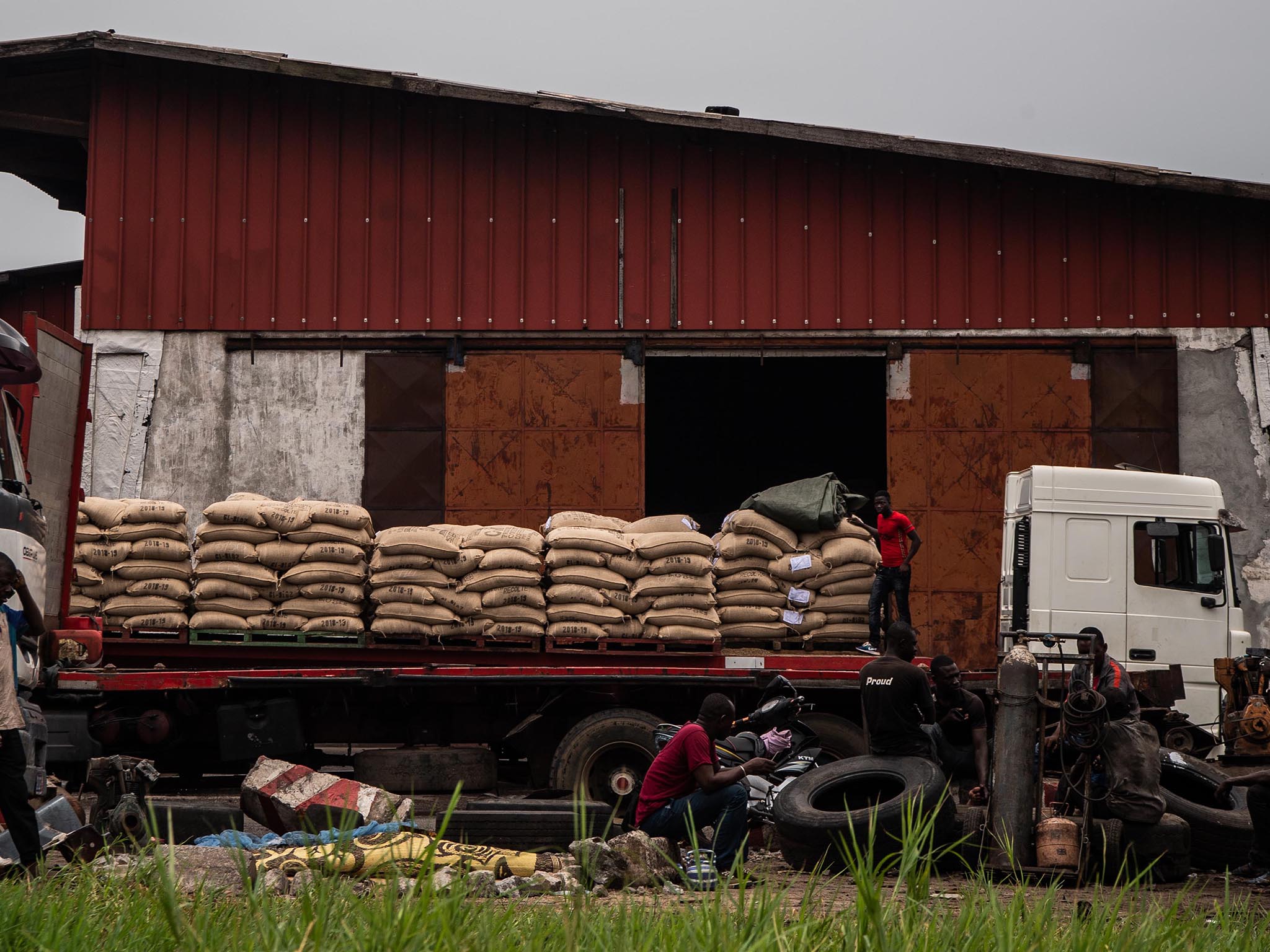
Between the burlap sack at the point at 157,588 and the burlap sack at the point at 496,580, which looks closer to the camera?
the burlap sack at the point at 157,588

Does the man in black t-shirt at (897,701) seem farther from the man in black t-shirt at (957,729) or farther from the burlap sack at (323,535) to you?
the burlap sack at (323,535)

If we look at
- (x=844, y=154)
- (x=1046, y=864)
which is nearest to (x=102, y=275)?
(x=844, y=154)

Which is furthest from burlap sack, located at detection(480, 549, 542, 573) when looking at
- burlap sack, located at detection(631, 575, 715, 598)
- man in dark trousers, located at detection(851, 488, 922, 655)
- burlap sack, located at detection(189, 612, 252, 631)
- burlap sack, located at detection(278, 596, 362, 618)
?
man in dark trousers, located at detection(851, 488, 922, 655)

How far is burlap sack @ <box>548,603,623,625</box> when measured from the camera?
461 inches

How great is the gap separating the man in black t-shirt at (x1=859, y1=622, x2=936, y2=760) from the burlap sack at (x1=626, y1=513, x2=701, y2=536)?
3.05 metres

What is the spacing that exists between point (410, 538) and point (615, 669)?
6.77ft

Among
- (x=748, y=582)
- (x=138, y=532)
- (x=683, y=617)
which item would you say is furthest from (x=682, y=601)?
(x=138, y=532)

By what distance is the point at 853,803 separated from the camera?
9.70 metres

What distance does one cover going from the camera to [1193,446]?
1630 centimetres

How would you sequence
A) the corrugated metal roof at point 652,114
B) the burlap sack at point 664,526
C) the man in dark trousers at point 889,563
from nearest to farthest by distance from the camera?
the burlap sack at point 664,526
the man in dark trousers at point 889,563
the corrugated metal roof at point 652,114

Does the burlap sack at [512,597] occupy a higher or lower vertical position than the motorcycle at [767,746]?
higher

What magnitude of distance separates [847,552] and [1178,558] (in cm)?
313

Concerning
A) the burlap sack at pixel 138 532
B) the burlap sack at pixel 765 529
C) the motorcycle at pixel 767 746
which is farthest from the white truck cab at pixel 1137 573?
the burlap sack at pixel 138 532

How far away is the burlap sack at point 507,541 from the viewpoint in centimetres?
1180
